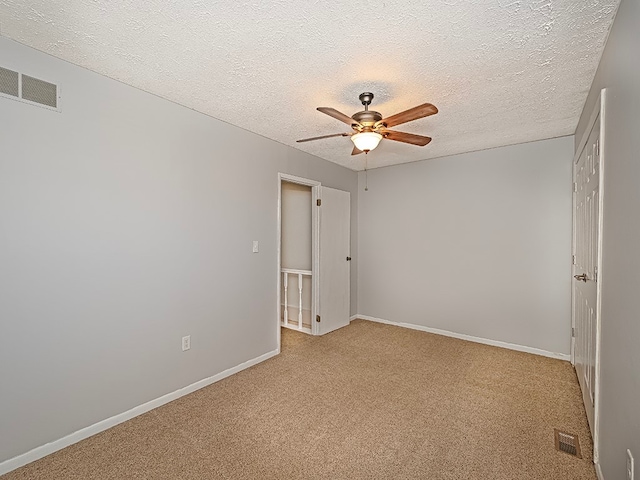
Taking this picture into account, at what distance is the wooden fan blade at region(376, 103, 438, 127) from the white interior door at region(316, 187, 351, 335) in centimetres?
206

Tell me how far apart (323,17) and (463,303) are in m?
3.67

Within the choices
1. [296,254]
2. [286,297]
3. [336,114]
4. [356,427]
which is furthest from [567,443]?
[296,254]

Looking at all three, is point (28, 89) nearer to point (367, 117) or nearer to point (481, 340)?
point (367, 117)

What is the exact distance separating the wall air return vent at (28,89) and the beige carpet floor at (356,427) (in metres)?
2.15

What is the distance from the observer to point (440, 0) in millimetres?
1478

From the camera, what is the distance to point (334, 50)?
1883mm

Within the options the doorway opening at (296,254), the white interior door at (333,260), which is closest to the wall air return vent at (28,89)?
the white interior door at (333,260)

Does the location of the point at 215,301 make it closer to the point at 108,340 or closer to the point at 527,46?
the point at 108,340

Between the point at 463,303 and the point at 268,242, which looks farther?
the point at 463,303

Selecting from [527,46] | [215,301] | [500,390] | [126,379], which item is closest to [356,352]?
[500,390]

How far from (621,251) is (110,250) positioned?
9.69ft

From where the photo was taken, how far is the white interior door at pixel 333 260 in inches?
169

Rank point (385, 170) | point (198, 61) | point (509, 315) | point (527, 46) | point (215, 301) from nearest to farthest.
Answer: point (527, 46)
point (198, 61)
point (215, 301)
point (509, 315)
point (385, 170)

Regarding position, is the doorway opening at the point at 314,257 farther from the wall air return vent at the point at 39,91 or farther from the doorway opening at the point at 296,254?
the wall air return vent at the point at 39,91
